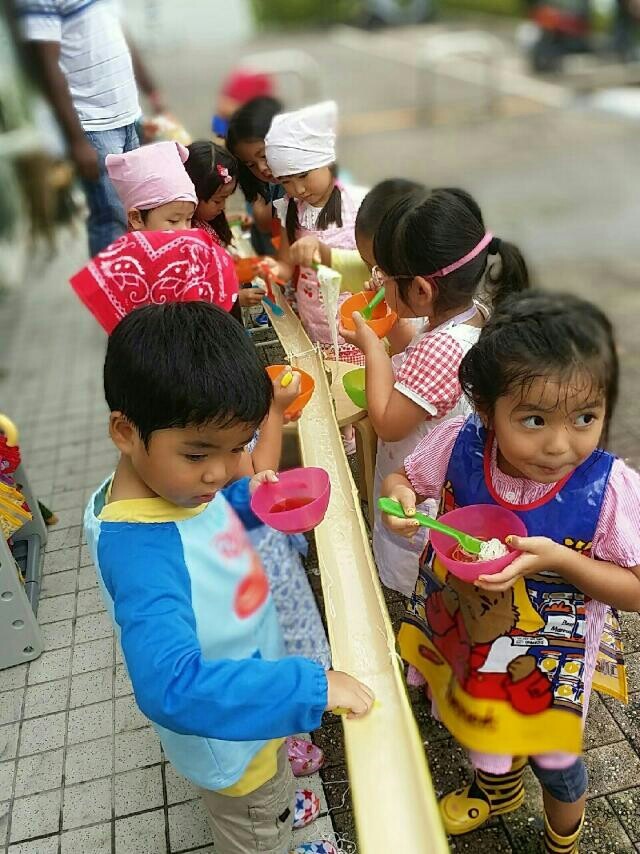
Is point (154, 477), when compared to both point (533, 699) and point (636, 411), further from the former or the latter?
point (636, 411)

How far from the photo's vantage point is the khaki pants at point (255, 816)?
1654mm

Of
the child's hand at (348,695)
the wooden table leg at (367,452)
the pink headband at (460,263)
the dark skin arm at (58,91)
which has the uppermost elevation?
the dark skin arm at (58,91)

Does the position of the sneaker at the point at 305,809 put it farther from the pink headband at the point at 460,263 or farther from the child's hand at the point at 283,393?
the pink headband at the point at 460,263

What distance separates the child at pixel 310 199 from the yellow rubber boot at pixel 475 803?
1.28 m

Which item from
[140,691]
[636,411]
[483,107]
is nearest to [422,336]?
[140,691]

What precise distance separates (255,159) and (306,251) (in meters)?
0.35

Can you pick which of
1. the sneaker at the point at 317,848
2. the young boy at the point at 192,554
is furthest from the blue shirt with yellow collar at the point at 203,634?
the sneaker at the point at 317,848

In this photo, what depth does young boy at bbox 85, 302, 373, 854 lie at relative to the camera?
45.5 inches

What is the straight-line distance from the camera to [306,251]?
98.4 inches

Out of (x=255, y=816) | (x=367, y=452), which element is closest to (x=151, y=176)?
(x=367, y=452)

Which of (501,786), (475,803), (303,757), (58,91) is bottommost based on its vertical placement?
(303,757)

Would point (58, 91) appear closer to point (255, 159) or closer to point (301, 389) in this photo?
point (255, 159)

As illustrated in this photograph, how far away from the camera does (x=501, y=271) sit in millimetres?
2072

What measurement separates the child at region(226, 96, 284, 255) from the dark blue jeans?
1.20 ft
